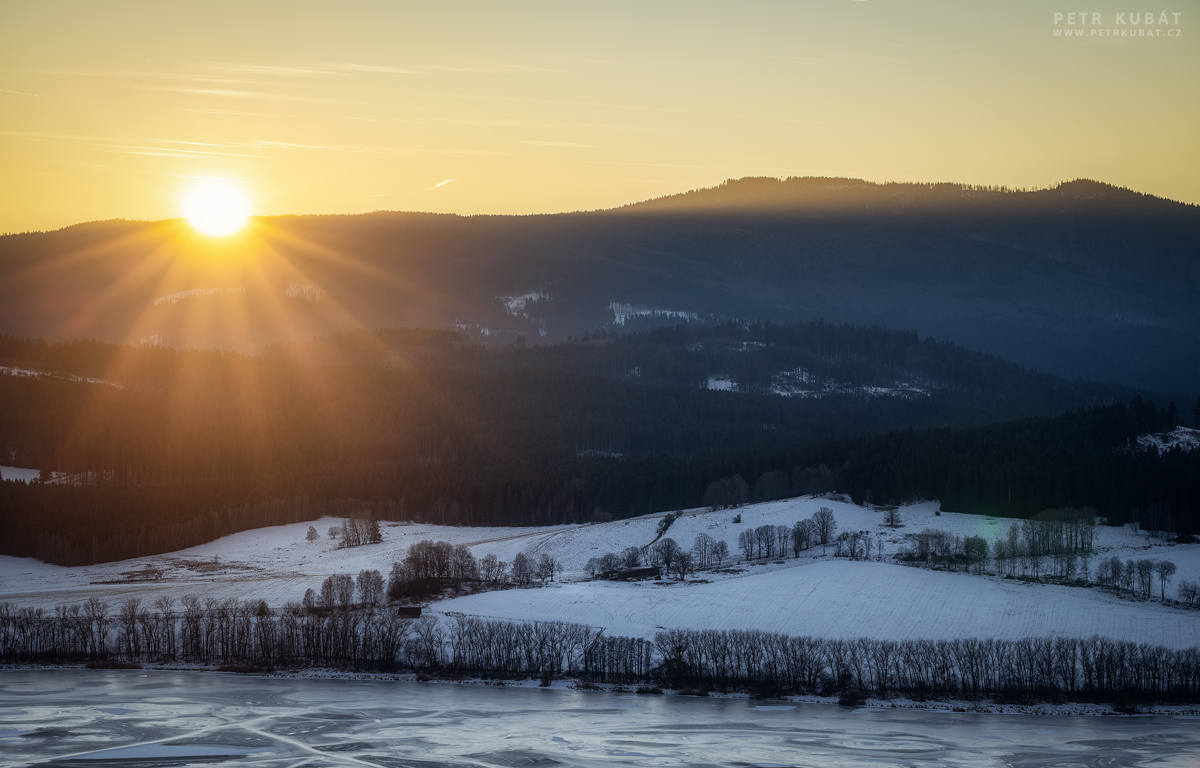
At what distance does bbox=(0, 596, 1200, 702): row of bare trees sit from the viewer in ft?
273

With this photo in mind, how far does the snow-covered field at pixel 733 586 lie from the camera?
97875 millimetres

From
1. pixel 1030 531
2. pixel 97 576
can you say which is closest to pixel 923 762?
pixel 1030 531

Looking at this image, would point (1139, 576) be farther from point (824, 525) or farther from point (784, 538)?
point (784, 538)

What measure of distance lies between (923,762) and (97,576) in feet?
356

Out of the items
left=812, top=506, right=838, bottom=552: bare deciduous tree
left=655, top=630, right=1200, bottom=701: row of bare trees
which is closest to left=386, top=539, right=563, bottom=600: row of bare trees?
left=812, top=506, right=838, bottom=552: bare deciduous tree

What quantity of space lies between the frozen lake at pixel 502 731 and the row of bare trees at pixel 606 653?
4930mm

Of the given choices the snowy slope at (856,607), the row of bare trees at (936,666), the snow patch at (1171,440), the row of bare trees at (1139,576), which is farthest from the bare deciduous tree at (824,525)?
the snow patch at (1171,440)

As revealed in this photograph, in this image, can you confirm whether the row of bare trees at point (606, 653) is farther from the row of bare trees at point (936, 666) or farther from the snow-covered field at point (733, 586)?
the snow-covered field at point (733, 586)

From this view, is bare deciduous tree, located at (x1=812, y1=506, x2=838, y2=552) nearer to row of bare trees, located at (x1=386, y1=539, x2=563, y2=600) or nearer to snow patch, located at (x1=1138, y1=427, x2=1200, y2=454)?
row of bare trees, located at (x1=386, y1=539, x2=563, y2=600)

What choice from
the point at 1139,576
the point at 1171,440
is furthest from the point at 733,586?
the point at 1171,440

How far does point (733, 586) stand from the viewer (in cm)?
11381

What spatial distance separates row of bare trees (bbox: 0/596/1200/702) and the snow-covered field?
5351mm

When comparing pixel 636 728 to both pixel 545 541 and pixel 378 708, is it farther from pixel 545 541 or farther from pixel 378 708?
pixel 545 541

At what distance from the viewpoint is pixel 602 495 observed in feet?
583
